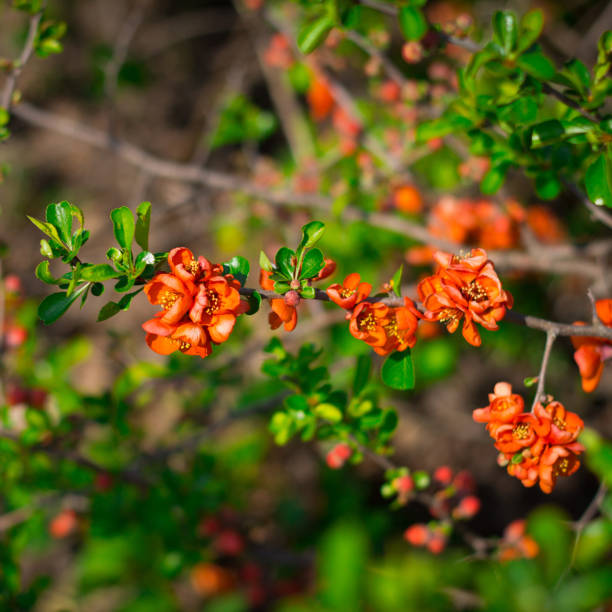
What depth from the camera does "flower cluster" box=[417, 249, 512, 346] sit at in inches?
34.5

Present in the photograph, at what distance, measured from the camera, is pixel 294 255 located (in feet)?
3.16

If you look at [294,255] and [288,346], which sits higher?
[294,255]

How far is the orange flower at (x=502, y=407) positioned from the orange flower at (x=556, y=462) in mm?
83

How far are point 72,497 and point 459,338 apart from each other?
1.70 m

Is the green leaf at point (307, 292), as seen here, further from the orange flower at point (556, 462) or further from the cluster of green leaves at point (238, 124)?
the cluster of green leaves at point (238, 124)

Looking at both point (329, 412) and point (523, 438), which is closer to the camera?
point (523, 438)

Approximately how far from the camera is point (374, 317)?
0.95 m

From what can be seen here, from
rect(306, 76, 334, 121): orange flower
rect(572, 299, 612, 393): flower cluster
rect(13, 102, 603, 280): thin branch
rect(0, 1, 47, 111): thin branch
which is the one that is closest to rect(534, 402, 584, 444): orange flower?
rect(572, 299, 612, 393): flower cluster

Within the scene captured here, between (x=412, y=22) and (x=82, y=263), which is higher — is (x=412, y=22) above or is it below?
above

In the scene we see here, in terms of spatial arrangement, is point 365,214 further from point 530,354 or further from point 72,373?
point 72,373

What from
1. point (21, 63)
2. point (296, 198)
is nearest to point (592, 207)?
point (296, 198)

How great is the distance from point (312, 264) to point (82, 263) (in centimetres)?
39

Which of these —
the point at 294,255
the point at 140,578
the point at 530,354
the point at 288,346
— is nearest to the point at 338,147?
the point at 288,346

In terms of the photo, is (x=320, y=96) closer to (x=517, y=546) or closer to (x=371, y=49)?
(x=371, y=49)
